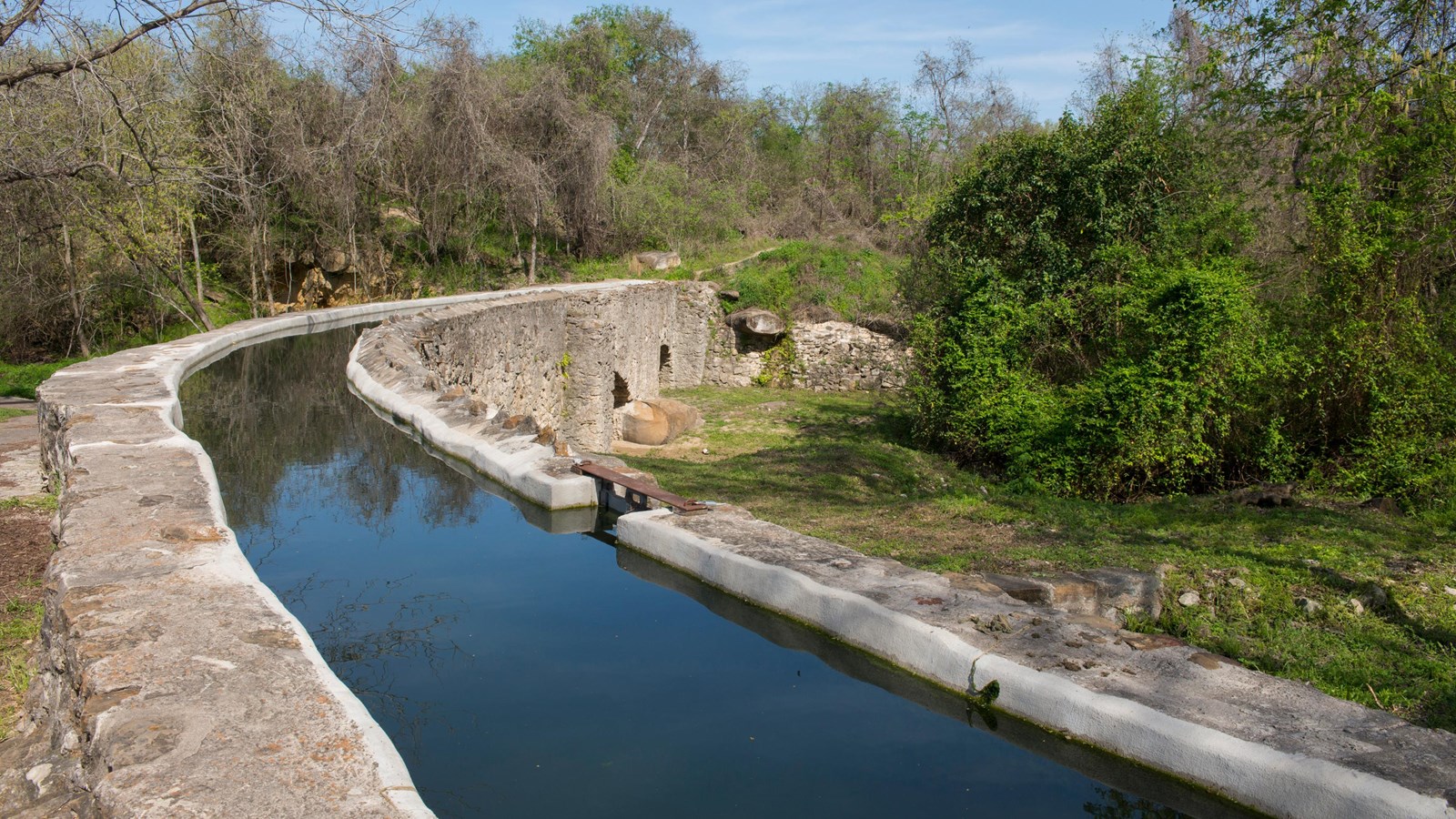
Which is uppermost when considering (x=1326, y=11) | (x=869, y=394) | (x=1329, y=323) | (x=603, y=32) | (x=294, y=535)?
(x=603, y=32)

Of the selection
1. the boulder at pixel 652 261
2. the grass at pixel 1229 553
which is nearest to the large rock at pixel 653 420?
the grass at pixel 1229 553

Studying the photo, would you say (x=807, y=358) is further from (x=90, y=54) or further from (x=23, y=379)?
(x=90, y=54)

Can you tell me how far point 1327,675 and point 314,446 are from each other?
6.29 m

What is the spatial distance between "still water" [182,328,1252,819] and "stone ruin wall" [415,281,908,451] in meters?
2.89

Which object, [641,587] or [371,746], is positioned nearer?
[371,746]

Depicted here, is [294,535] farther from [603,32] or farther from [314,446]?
[603,32]

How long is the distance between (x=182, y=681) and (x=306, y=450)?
4.38 meters

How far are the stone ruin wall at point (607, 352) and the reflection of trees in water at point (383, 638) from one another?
3.68 metres

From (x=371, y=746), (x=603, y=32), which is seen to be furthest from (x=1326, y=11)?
(x=603, y=32)

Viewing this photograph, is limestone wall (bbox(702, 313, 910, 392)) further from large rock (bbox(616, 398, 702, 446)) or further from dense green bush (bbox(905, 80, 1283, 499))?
dense green bush (bbox(905, 80, 1283, 499))

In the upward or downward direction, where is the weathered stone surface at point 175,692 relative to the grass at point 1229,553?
upward

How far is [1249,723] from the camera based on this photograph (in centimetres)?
328

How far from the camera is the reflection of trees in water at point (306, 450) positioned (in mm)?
5898

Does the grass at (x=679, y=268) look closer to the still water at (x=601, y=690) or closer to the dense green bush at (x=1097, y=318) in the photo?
the dense green bush at (x=1097, y=318)
